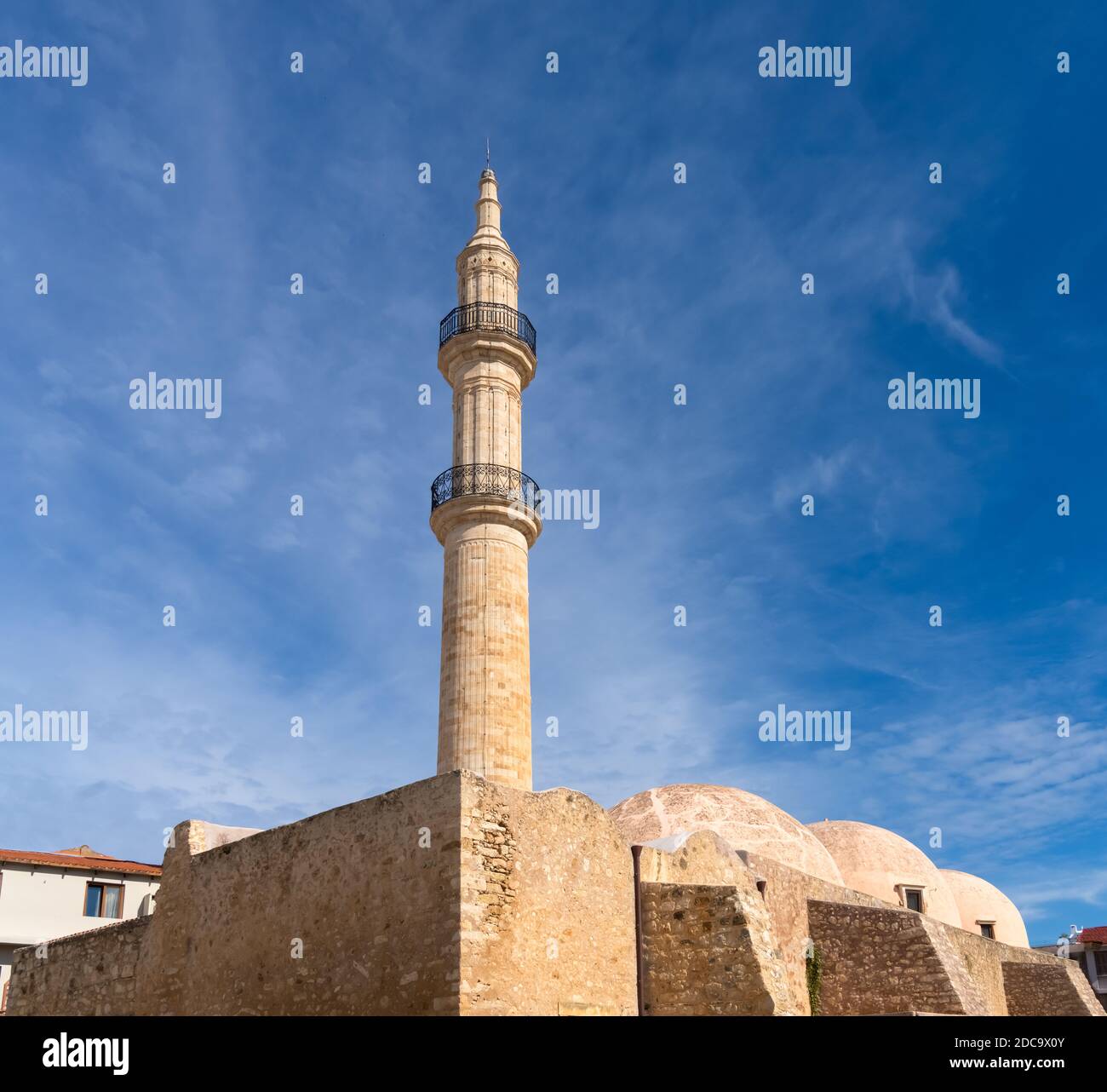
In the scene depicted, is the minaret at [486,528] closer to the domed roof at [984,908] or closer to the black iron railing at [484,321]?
the black iron railing at [484,321]

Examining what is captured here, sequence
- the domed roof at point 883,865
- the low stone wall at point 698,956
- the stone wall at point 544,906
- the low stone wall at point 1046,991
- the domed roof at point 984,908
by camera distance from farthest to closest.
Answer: the domed roof at point 984,908
the domed roof at point 883,865
the low stone wall at point 1046,991
the low stone wall at point 698,956
the stone wall at point 544,906

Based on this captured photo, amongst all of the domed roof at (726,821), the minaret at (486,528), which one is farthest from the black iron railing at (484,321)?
the domed roof at (726,821)

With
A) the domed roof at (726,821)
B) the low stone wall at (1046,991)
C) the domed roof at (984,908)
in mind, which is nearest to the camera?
the domed roof at (726,821)

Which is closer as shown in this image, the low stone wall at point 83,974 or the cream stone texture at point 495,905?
A: the cream stone texture at point 495,905

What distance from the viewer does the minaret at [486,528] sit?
72.5 feet

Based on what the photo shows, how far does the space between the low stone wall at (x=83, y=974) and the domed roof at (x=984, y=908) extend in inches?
874

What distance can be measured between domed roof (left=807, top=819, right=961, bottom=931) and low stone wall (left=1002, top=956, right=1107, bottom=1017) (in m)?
2.05

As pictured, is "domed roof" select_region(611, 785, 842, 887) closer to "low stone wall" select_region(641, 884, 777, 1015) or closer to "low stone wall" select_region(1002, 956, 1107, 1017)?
"low stone wall" select_region(641, 884, 777, 1015)

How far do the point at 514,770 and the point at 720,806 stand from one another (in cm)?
414

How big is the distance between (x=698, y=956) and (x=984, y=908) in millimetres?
20679

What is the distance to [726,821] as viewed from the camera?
21.8 m

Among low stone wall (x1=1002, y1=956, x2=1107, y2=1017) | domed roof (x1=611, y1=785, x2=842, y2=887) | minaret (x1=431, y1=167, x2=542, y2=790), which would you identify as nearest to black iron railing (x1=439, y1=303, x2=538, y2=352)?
minaret (x1=431, y1=167, x2=542, y2=790)

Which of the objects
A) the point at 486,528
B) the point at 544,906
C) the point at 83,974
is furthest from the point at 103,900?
the point at 544,906
